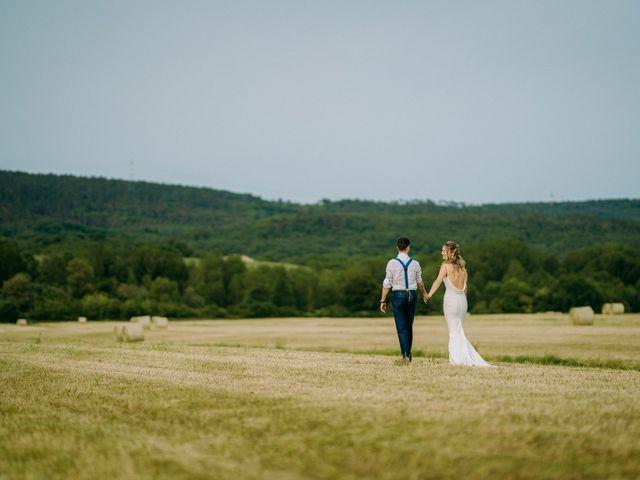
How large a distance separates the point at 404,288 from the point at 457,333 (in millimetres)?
1603

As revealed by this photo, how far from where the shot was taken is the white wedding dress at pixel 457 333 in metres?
16.3

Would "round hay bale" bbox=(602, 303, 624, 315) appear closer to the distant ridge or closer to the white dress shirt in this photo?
the white dress shirt

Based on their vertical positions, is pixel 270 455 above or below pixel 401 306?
below

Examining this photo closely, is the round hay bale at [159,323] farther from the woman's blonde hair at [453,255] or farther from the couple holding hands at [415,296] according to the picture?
the woman's blonde hair at [453,255]

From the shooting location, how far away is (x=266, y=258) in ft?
539

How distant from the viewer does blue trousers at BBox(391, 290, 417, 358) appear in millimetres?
Result: 16188

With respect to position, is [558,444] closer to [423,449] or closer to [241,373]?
[423,449]

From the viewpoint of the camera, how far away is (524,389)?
11406mm

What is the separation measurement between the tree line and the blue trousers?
66.7m

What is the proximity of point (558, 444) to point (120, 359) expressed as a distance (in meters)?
13.4

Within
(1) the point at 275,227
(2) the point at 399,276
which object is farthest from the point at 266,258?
(2) the point at 399,276

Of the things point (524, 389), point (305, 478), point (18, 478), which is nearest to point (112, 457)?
point (18, 478)

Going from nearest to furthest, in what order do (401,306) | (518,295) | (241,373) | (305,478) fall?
(305,478)
(241,373)
(401,306)
(518,295)

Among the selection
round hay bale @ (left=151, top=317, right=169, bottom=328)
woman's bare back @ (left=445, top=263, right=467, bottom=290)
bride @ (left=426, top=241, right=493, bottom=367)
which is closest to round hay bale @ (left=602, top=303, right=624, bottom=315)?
round hay bale @ (left=151, top=317, right=169, bottom=328)
